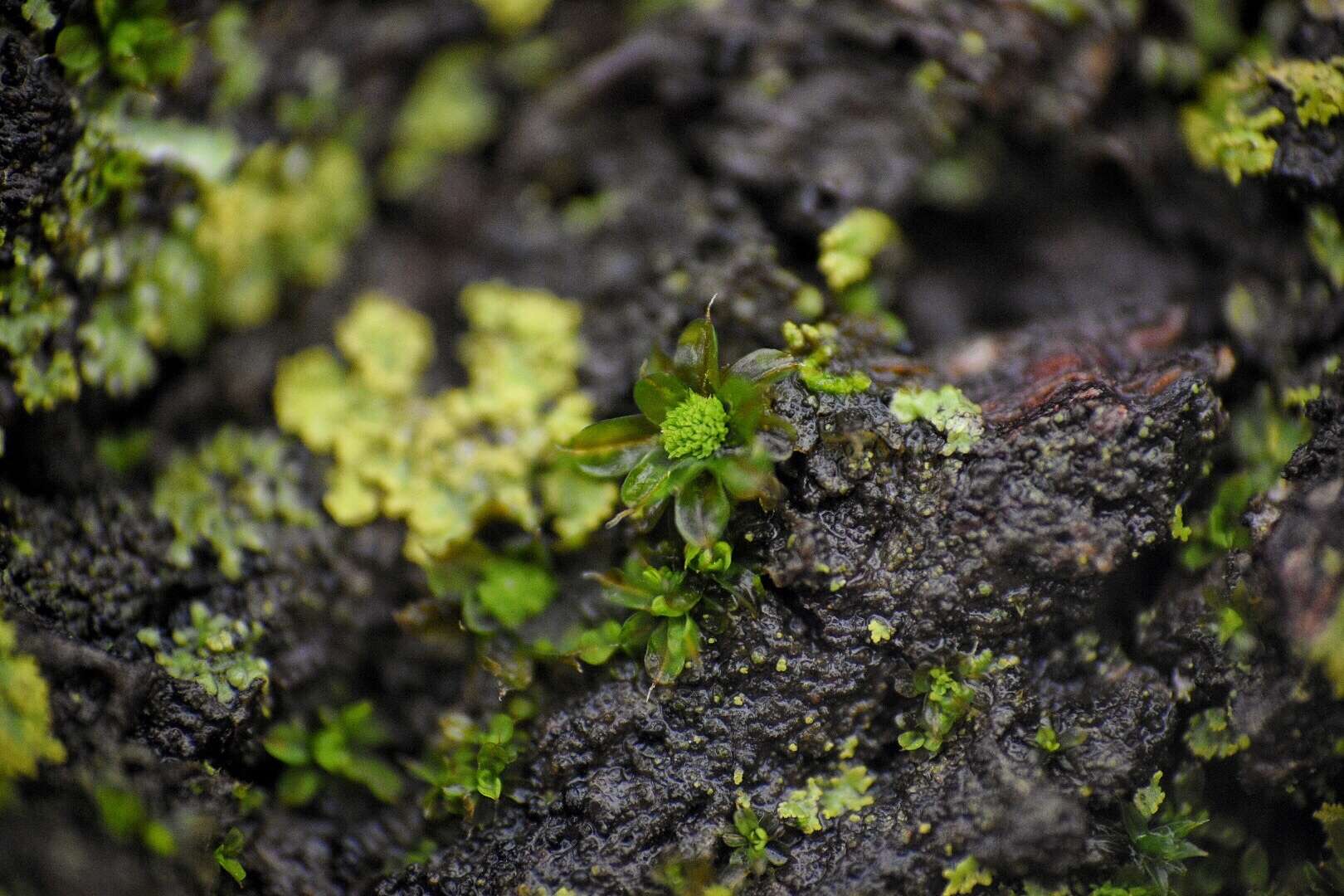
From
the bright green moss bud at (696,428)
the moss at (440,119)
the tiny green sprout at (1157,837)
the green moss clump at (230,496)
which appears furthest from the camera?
the moss at (440,119)

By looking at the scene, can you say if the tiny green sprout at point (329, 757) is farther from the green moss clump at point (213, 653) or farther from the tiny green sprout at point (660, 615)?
the tiny green sprout at point (660, 615)

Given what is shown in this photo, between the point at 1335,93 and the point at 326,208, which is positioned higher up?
the point at 326,208

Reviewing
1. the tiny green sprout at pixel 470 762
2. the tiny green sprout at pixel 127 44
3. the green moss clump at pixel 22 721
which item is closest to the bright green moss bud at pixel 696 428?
the tiny green sprout at pixel 470 762

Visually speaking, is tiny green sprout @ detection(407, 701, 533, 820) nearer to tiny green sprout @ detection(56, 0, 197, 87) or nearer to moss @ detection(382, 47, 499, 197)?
moss @ detection(382, 47, 499, 197)

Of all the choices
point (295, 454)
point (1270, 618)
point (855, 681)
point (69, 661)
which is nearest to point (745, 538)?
point (855, 681)

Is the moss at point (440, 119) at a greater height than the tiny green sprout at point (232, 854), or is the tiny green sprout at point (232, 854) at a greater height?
the moss at point (440, 119)

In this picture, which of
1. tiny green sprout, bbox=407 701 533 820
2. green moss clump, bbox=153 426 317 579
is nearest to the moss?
green moss clump, bbox=153 426 317 579

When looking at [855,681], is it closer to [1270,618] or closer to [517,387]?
[1270,618]
